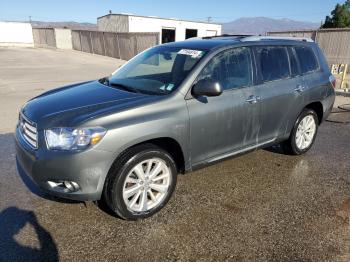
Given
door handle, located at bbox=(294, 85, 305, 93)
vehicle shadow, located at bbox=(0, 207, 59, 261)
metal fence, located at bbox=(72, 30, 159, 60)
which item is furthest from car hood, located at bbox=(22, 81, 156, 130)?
metal fence, located at bbox=(72, 30, 159, 60)

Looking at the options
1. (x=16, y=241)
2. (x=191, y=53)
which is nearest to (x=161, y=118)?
(x=191, y=53)

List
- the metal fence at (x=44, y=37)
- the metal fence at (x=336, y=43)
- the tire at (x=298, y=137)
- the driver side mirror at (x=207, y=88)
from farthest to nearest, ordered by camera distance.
→ the metal fence at (x=44, y=37) < the metal fence at (x=336, y=43) < the tire at (x=298, y=137) < the driver side mirror at (x=207, y=88)

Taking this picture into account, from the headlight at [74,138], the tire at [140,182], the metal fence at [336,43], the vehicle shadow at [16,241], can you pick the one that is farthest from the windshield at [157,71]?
the metal fence at [336,43]

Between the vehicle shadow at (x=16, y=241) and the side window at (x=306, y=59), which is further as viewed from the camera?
the side window at (x=306, y=59)

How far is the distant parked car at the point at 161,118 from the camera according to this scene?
3.06 m

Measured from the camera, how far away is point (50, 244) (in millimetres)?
3045

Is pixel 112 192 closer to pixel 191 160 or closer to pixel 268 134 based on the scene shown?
pixel 191 160

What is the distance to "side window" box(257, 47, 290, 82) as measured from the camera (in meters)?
4.39

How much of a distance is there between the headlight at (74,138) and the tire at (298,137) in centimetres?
315

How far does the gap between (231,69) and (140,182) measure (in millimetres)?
1732

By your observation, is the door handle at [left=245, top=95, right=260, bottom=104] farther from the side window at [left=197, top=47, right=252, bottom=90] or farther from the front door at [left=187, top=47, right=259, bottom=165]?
the side window at [left=197, top=47, right=252, bottom=90]

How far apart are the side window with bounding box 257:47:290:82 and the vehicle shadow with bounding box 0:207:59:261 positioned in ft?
10.3

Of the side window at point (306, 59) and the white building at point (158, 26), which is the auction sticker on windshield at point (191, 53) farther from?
the white building at point (158, 26)

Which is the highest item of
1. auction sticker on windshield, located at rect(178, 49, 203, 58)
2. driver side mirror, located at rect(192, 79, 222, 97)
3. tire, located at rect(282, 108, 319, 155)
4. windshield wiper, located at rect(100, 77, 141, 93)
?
auction sticker on windshield, located at rect(178, 49, 203, 58)
